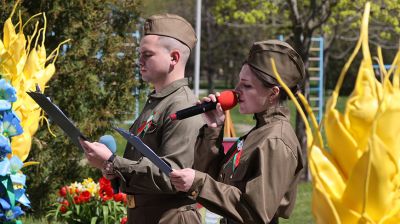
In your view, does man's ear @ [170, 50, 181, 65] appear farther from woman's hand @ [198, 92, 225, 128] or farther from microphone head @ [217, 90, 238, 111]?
microphone head @ [217, 90, 238, 111]

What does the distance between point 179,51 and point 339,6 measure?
31.4 ft

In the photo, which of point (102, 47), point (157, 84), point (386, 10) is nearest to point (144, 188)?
point (157, 84)

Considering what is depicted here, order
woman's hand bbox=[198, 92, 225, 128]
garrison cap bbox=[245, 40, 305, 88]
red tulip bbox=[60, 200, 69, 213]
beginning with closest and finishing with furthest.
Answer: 1. garrison cap bbox=[245, 40, 305, 88]
2. woman's hand bbox=[198, 92, 225, 128]
3. red tulip bbox=[60, 200, 69, 213]

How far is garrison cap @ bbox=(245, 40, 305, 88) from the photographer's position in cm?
339

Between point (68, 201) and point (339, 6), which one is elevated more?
point (339, 6)

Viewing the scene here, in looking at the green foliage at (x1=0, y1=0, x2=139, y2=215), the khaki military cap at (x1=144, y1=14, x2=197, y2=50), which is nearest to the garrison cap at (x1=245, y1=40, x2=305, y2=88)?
the khaki military cap at (x1=144, y1=14, x2=197, y2=50)

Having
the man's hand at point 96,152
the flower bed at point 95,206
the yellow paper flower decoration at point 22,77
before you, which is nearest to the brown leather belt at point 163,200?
the man's hand at point 96,152

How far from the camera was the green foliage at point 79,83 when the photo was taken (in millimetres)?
8352

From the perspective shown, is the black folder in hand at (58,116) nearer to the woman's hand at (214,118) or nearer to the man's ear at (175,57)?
the woman's hand at (214,118)

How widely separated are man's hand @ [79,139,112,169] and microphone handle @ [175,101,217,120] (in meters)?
0.42

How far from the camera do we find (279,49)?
11.3 ft

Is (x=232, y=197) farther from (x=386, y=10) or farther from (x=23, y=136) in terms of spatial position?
(x=386, y=10)

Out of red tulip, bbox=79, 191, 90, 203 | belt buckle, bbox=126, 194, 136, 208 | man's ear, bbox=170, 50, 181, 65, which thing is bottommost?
red tulip, bbox=79, 191, 90, 203

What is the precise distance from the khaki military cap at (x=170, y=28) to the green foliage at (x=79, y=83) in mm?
4204
